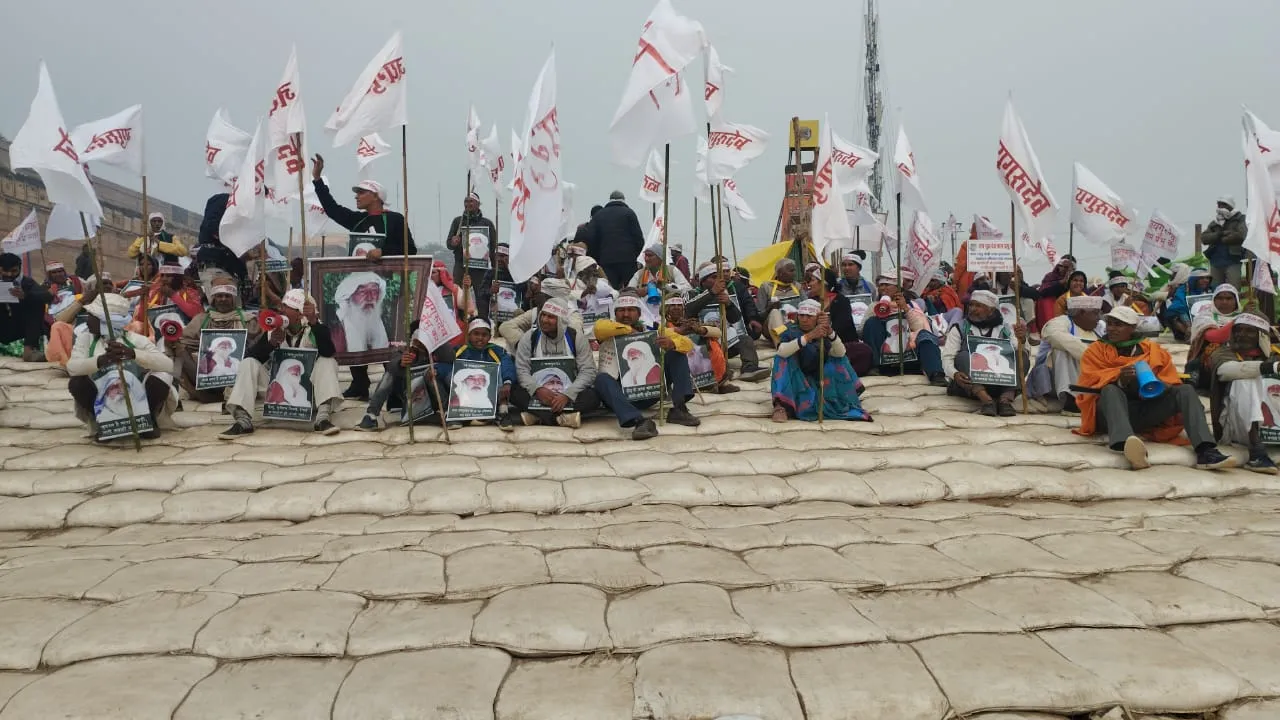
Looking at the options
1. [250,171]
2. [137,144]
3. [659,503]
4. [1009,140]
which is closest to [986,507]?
[659,503]

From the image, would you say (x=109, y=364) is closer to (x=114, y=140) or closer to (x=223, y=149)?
(x=114, y=140)

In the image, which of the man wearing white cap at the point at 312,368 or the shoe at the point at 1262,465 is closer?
the shoe at the point at 1262,465

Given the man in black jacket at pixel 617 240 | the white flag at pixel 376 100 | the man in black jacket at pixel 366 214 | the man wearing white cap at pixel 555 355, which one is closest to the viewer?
the white flag at pixel 376 100

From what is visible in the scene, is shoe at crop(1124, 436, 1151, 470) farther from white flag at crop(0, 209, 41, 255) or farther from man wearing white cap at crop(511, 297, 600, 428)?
white flag at crop(0, 209, 41, 255)

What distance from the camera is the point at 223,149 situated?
1062 centimetres

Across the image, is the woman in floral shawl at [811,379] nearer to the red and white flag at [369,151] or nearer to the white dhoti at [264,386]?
the white dhoti at [264,386]

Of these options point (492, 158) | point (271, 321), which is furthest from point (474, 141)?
point (271, 321)

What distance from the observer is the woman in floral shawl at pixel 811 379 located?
7.45 meters

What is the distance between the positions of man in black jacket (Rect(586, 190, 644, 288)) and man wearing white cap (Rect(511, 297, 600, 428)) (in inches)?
172

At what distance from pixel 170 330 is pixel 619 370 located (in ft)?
16.6

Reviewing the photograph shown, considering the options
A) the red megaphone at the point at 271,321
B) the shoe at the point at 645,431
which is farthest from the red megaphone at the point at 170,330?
the shoe at the point at 645,431

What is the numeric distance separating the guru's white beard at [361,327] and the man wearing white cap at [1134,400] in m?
6.52

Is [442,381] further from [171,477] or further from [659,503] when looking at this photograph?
[659,503]

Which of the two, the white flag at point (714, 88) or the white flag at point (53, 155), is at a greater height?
the white flag at point (714, 88)
